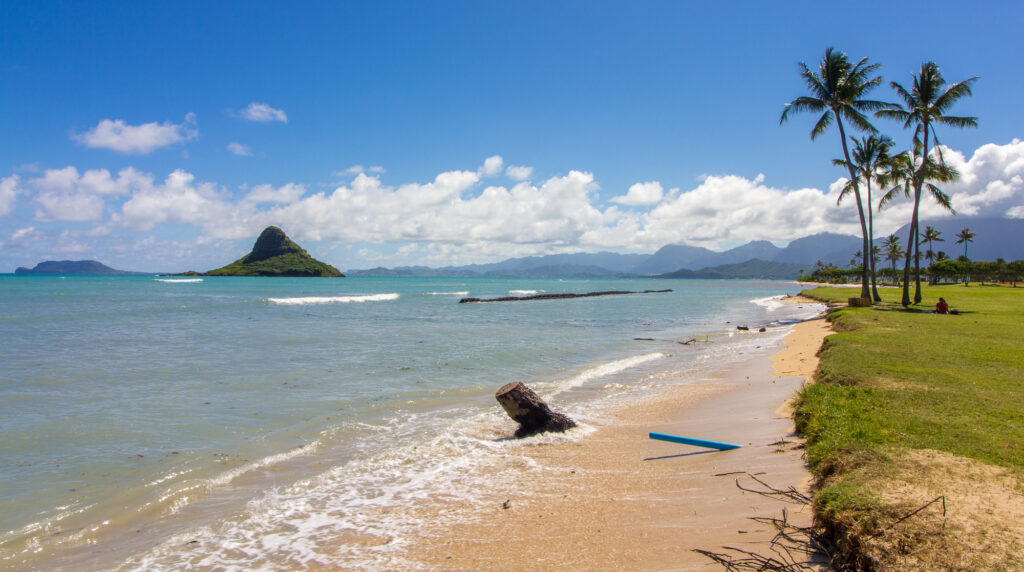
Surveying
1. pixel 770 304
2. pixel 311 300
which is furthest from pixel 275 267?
pixel 770 304

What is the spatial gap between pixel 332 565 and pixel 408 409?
5981mm

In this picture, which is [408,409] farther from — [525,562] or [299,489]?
[525,562]

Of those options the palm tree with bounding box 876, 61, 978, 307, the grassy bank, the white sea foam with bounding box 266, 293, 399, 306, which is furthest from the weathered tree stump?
the white sea foam with bounding box 266, 293, 399, 306

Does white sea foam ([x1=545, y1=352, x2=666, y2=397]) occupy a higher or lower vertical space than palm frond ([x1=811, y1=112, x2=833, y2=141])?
lower

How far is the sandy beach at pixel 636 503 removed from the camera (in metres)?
4.44

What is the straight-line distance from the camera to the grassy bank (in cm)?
367

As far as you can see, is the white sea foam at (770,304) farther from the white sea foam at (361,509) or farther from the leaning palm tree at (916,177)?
the white sea foam at (361,509)

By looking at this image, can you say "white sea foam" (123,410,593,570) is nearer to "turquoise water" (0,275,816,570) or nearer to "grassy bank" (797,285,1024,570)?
"turquoise water" (0,275,816,570)

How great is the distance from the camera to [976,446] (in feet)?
17.9

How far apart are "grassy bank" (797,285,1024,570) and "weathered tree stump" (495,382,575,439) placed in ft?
12.7

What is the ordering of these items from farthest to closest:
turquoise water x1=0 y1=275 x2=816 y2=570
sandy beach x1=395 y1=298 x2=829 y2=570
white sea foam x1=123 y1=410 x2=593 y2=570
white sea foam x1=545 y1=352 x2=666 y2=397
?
white sea foam x1=545 y1=352 x2=666 y2=397 < turquoise water x1=0 y1=275 x2=816 y2=570 < white sea foam x1=123 y1=410 x2=593 y2=570 < sandy beach x1=395 y1=298 x2=829 y2=570

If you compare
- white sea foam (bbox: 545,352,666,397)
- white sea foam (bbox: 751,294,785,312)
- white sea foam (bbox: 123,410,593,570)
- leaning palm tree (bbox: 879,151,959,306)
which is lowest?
white sea foam (bbox: 751,294,785,312)

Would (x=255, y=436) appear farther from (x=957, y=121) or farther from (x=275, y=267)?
(x=275, y=267)

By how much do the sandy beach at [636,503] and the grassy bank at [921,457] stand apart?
0.51 meters
